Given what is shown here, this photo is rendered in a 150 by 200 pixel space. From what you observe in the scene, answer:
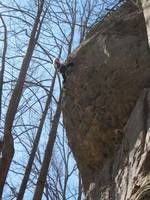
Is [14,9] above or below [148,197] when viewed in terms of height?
above

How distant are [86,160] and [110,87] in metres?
1.06

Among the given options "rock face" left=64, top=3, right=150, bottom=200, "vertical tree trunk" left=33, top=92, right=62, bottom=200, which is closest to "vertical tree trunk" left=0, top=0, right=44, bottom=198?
"rock face" left=64, top=3, right=150, bottom=200

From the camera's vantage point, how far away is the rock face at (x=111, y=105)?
4.12 metres

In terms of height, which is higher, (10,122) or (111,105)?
(10,122)

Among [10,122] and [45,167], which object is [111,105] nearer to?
[10,122]

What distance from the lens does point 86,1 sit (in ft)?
34.0

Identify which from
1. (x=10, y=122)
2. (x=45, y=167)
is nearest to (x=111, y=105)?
(x=10, y=122)

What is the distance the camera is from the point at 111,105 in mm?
4809

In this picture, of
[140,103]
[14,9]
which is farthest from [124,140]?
[14,9]

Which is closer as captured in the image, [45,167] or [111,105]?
[111,105]

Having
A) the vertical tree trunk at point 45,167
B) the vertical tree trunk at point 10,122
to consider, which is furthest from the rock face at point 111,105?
the vertical tree trunk at point 45,167

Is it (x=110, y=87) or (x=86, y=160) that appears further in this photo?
(x=86, y=160)

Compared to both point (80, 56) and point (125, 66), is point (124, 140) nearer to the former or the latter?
point (125, 66)

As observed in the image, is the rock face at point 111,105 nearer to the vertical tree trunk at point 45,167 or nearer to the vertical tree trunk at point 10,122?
the vertical tree trunk at point 10,122
